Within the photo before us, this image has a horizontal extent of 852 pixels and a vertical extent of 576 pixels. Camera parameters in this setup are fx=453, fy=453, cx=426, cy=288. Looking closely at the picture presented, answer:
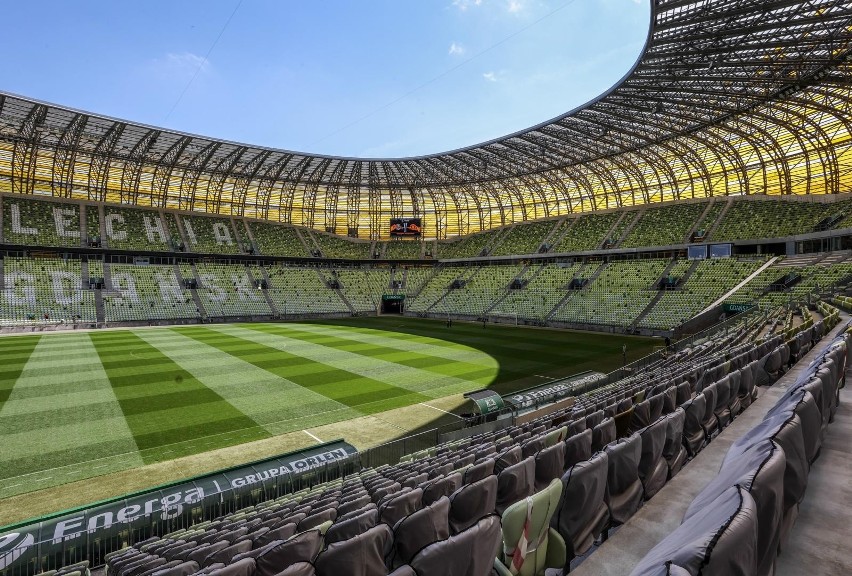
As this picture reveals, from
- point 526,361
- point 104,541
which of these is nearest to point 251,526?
point 104,541

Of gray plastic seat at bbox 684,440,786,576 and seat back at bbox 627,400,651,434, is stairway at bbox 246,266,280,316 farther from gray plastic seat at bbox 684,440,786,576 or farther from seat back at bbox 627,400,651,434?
gray plastic seat at bbox 684,440,786,576

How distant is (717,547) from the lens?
85.6 inches

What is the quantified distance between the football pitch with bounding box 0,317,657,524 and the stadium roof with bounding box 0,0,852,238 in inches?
859

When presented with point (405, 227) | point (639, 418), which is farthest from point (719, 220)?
point (639, 418)

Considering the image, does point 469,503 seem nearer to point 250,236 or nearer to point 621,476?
point 621,476

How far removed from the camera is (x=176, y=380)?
26.3 m

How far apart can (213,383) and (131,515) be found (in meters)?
16.7

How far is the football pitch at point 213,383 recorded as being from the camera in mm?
16828

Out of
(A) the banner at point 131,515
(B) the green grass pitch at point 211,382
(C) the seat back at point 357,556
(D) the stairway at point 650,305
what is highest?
(C) the seat back at point 357,556

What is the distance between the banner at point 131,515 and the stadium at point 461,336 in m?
0.06

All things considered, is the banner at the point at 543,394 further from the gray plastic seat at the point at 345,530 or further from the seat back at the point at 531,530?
the gray plastic seat at the point at 345,530

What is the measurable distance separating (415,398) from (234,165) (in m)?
53.8

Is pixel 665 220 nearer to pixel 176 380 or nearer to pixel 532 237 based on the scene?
pixel 532 237

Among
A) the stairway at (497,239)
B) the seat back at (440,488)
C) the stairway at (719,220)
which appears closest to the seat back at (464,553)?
the seat back at (440,488)
